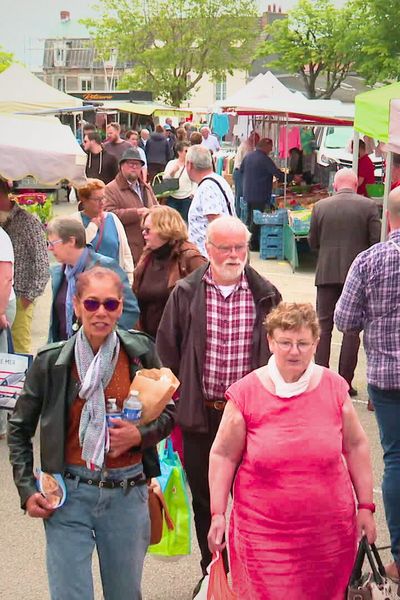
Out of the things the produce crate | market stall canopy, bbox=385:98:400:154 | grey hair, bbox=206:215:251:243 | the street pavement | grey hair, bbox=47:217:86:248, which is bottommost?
the street pavement

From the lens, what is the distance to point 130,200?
9.41 meters

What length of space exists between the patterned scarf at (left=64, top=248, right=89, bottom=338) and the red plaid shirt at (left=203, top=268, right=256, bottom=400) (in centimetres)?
128

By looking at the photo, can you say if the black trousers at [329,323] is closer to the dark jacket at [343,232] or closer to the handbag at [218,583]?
the dark jacket at [343,232]

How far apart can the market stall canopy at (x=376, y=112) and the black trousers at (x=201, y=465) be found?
4.08 m

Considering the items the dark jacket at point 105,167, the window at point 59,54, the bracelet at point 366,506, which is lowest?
the bracelet at point 366,506

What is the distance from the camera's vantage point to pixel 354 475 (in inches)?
154

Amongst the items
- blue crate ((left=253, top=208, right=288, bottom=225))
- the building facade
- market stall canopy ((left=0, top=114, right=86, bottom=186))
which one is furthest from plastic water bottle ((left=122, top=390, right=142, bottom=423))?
the building facade

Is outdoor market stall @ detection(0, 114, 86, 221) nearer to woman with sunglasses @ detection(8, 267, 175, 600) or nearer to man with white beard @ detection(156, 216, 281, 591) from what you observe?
man with white beard @ detection(156, 216, 281, 591)

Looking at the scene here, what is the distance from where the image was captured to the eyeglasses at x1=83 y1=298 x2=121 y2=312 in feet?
11.7

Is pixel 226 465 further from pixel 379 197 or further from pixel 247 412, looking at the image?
pixel 379 197

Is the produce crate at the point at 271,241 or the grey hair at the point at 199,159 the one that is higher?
the grey hair at the point at 199,159

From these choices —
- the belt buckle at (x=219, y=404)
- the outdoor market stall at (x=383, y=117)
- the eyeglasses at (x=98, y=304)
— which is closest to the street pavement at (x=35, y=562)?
the belt buckle at (x=219, y=404)

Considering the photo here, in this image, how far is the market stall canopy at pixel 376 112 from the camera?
852 centimetres

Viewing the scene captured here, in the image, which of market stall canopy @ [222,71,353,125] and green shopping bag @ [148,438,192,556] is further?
market stall canopy @ [222,71,353,125]
